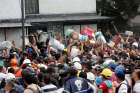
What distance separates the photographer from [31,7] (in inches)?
1176

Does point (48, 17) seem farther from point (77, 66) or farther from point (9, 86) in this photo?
point (9, 86)

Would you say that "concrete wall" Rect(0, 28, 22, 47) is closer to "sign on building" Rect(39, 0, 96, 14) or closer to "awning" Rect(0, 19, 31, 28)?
"awning" Rect(0, 19, 31, 28)

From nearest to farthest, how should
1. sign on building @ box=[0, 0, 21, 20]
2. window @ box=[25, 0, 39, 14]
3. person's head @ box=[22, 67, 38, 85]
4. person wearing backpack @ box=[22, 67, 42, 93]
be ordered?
person wearing backpack @ box=[22, 67, 42, 93] < person's head @ box=[22, 67, 38, 85] < sign on building @ box=[0, 0, 21, 20] < window @ box=[25, 0, 39, 14]

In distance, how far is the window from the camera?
97.1 ft

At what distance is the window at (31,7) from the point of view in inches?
1165

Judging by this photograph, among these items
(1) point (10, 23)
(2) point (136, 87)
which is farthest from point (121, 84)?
(1) point (10, 23)

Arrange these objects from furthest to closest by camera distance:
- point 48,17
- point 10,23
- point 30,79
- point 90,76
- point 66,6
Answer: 1. point 66,6
2. point 48,17
3. point 10,23
4. point 90,76
5. point 30,79

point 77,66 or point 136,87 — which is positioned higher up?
point 136,87

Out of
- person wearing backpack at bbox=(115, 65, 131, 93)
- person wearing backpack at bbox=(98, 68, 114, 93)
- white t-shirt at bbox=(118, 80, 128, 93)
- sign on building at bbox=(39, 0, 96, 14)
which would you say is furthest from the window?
white t-shirt at bbox=(118, 80, 128, 93)

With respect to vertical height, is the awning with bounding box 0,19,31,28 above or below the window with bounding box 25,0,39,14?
below

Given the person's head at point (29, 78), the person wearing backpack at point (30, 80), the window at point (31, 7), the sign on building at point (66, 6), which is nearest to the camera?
the person wearing backpack at point (30, 80)

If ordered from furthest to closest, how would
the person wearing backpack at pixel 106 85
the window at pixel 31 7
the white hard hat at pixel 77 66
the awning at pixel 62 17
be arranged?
the window at pixel 31 7 → the awning at pixel 62 17 → the white hard hat at pixel 77 66 → the person wearing backpack at pixel 106 85

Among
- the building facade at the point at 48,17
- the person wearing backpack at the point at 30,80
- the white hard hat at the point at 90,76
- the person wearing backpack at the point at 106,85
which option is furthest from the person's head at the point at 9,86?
the building facade at the point at 48,17

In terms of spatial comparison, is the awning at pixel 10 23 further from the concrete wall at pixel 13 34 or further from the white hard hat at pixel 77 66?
the white hard hat at pixel 77 66
